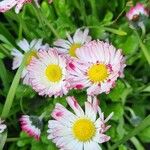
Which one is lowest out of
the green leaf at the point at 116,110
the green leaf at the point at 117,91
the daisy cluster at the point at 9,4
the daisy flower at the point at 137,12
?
the green leaf at the point at 116,110

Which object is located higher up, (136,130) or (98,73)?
(98,73)

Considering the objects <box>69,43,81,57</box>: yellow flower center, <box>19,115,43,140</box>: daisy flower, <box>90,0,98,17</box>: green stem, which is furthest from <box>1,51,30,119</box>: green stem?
<box>90,0,98,17</box>: green stem

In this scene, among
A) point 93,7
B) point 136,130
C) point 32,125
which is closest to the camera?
point 136,130

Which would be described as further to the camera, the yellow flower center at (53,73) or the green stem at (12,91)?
the yellow flower center at (53,73)

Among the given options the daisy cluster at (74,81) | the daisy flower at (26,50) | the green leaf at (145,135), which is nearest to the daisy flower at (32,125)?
the daisy cluster at (74,81)

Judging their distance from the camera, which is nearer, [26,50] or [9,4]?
[9,4]

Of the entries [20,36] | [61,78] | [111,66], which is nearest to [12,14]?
[20,36]

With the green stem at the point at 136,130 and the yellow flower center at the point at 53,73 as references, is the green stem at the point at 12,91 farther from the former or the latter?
the green stem at the point at 136,130

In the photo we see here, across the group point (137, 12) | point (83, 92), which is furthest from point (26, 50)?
point (137, 12)

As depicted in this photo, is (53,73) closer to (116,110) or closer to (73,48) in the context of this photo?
(73,48)
